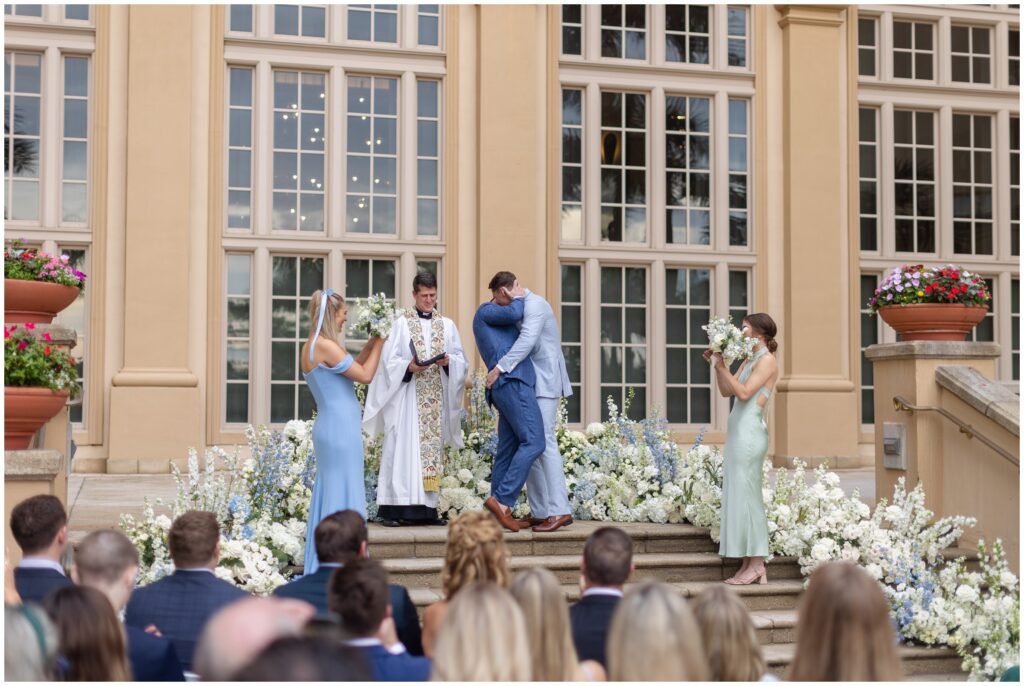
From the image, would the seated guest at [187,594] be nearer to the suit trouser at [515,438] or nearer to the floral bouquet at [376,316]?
the floral bouquet at [376,316]

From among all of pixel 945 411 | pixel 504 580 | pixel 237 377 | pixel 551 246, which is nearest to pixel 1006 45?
pixel 551 246

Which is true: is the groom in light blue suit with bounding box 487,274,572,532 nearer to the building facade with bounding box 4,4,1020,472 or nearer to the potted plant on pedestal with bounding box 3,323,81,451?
the potted plant on pedestal with bounding box 3,323,81,451

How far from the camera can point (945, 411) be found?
757cm

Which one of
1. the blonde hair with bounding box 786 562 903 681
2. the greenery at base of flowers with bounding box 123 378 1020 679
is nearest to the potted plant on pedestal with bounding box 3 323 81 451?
the greenery at base of flowers with bounding box 123 378 1020 679

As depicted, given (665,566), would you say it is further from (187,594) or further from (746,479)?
(187,594)

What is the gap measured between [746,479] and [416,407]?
2288mm

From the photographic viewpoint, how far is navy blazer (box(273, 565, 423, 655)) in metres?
3.90

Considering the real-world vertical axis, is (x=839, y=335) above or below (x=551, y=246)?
below

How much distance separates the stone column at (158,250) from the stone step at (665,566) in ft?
18.7

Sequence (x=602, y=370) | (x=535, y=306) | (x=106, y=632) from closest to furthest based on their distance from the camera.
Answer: (x=106, y=632) → (x=535, y=306) → (x=602, y=370)

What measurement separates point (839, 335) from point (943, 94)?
359 cm

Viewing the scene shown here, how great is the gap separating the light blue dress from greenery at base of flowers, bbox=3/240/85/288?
1.84 m

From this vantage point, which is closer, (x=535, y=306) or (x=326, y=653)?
(x=326, y=653)

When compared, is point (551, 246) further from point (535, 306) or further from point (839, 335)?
point (535, 306)
